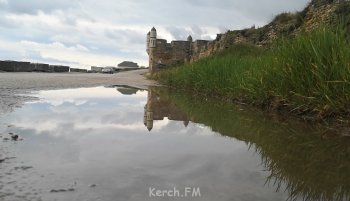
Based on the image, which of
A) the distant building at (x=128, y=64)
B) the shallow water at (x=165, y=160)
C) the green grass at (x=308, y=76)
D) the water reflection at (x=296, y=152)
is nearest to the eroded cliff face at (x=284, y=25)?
the green grass at (x=308, y=76)

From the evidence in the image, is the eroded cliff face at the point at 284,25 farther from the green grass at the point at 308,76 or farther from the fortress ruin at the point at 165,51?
the fortress ruin at the point at 165,51

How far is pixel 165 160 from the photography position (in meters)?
2.21

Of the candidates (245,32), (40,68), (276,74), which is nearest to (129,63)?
(40,68)

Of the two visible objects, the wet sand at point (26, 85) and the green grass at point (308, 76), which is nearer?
the green grass at point (308, 76)

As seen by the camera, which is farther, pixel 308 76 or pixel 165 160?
pixel 308 76

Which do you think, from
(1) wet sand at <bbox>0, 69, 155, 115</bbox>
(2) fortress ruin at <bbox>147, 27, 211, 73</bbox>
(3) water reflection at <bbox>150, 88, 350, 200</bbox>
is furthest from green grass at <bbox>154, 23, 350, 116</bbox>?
(2) fortress ruin at <bbox>147, 27, 211, 73</bbox>

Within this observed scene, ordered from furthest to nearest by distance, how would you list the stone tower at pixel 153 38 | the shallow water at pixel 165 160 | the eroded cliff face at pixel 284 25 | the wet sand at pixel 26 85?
the stone tower at pixel 153 38 → the eroded cliff face at pixel 284 25 → the wet sand at pixel 26 85 → the shallow water at pixel 165 160

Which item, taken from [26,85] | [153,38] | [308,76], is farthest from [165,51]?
[308,76]

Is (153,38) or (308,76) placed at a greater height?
(153,38)

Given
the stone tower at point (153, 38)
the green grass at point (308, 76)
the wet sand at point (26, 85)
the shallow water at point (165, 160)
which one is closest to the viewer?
the shallow water at point (165, 160)

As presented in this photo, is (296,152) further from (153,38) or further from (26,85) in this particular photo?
(153,38)

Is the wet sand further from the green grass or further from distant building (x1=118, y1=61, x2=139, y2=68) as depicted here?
distant building (x1=118, y1=61, x2=139, y2=68)

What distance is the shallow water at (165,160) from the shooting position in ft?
5.39

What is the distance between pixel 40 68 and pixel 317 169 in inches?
1082
